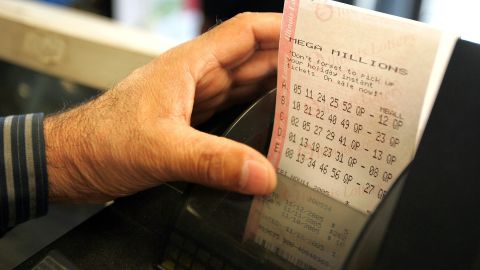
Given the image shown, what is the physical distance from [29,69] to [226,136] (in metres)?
0.75

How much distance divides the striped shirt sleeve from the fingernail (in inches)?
11.9

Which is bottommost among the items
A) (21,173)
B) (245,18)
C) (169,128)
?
(21,173)

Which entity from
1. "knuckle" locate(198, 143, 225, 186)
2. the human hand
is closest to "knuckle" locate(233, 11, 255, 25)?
the human hand

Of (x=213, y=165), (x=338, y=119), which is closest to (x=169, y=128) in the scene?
(x=213, y=165)

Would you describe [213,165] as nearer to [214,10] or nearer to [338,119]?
[338,119]

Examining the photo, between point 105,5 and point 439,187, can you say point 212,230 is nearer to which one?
point 439,187

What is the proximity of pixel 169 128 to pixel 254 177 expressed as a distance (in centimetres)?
12

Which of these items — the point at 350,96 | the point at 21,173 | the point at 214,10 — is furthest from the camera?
the point at 214,10

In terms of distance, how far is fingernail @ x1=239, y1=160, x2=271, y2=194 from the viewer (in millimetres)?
474

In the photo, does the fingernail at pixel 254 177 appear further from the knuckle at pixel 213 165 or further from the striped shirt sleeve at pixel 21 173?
the striped shirt sleeve at pixel 21 173

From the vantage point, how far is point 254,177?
48 cm

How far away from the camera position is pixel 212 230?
510 millimetres

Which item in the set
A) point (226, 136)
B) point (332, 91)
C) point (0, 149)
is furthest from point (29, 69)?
point (332, 91)

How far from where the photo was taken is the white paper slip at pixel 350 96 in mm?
407
